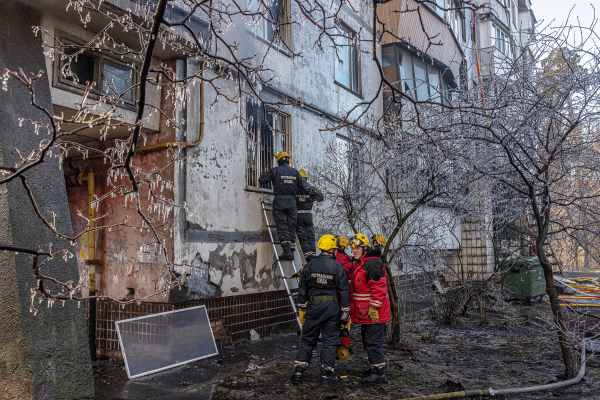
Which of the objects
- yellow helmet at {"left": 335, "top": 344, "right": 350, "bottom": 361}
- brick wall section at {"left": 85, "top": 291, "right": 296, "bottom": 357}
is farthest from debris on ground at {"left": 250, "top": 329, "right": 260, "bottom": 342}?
yellow helmet at {"left": 335, "top": 344, "right": 350, "bottom": 361}

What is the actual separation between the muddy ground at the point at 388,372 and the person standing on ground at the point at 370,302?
0.30 metres

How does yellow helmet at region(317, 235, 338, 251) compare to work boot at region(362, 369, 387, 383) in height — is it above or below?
above

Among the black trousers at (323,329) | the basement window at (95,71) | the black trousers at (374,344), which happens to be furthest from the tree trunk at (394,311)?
the basement window at (95,71)

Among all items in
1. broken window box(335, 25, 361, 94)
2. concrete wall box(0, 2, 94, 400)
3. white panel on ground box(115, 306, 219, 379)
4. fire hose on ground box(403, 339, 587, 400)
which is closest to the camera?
concrete wall box(0, 2, 94, 400)

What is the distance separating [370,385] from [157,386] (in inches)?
97.1

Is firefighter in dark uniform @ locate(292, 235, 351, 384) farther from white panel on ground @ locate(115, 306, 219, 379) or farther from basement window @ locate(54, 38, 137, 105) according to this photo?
basement window @ locate(54, 38, 137, 105)

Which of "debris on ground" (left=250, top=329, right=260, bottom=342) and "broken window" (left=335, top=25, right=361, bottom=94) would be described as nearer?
"debris on ground" (left=250, top=329, right=260, bottom=342)

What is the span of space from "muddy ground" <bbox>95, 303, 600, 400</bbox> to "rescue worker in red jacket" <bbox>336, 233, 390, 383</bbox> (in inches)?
11.1

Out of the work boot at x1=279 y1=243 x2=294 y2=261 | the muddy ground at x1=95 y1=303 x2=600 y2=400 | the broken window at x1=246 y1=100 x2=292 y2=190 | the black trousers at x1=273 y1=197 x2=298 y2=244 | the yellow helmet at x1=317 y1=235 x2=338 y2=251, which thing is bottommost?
the muddy ground at x1=95 y1=303 x2=600 y2=400

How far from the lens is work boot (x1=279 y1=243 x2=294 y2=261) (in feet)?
26.9

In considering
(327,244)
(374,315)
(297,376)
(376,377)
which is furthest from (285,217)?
(376,377)

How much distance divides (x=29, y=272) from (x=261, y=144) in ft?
16.5

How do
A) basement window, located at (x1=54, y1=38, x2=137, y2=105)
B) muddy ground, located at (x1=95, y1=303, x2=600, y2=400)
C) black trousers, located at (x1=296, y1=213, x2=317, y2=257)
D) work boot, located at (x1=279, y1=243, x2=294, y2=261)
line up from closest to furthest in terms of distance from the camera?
muddy ground, located at (x1=95, y1=303, x2=600, y2=400) < basement window, located at (x1=54, y1=38, x2=137, y2=105) < work boot, located at (x1=279, y1=243, x2=294, y2=261) < black trousers, located at (x1=296, y1=213, x2=317, y2=257)

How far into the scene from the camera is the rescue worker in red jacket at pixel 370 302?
19.0 feet
